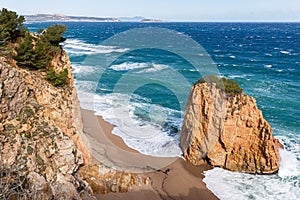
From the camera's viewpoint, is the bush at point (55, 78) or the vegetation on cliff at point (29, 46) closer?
the vegetation on cliff at point (29, 46)

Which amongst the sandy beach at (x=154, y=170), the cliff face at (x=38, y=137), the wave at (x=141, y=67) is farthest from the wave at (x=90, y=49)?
the cliff face at (x=38, y=137)

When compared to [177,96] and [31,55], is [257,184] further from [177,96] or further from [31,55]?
[177,96]

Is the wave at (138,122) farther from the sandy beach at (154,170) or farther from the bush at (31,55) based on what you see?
the bush at (31,55)

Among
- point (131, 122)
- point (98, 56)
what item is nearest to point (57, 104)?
point (131, 122)

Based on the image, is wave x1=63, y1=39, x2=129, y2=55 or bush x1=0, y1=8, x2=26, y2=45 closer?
bush x1=0, y1=8, x2=26, y2=45

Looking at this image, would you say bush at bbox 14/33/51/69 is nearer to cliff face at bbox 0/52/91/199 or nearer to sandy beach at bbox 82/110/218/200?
cliff face at bbox 0/52/91/199

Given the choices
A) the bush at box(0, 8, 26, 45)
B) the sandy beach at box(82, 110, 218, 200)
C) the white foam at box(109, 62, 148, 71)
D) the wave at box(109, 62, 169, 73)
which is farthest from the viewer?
the white foam at box(109, 62, 148, 71)

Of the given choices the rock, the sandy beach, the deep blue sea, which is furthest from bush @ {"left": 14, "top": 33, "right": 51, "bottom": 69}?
the deep blue sea

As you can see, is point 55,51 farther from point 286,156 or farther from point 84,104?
point 286,156
